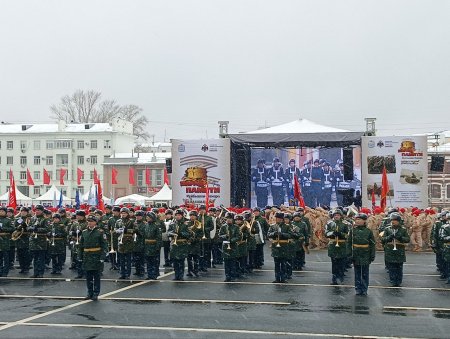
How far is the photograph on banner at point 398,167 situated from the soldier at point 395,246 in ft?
46.8

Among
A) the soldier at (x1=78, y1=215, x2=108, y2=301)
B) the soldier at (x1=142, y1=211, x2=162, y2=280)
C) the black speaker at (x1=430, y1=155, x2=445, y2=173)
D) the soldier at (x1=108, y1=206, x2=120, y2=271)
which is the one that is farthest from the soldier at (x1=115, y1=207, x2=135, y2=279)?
the black speaker at (x1=430, y1=155, x2=445, y2=173)

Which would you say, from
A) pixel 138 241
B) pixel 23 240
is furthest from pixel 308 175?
pixel 23 240

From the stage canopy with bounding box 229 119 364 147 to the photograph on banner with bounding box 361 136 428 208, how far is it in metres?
0.84

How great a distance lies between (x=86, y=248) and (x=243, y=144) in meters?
18.0

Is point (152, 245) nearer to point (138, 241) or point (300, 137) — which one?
point (138, 241)

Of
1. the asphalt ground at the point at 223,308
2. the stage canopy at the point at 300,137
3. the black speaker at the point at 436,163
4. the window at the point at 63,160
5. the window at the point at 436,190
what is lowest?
the asphalt ground at the point at 223,308

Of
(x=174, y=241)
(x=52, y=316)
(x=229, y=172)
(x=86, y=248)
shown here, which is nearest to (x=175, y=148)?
(x=229, y=172)

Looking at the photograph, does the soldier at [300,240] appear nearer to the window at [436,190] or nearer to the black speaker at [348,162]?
the black speaker at [348,162]

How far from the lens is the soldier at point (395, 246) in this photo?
1458cm

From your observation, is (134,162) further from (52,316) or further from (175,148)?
(52,316)

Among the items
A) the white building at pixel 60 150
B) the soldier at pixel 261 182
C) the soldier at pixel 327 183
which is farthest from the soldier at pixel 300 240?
the white building at pixel 60 150

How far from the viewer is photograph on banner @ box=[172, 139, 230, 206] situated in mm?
30448

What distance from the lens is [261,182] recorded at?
102ft

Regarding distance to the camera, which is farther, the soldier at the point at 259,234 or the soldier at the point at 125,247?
the soldier at the point at 259,234
